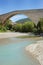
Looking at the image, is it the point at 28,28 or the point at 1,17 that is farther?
the point at 1,17

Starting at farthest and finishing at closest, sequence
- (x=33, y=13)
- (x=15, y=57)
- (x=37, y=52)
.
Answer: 1. (x=33, y=13)
2. (x=37, y=52)
3. (x=15, y=57)

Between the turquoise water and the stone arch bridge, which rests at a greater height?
the stone arch bridge

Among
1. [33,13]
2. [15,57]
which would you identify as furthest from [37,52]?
[33,13]

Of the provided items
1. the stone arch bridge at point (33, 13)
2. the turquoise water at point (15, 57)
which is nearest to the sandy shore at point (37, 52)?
the turquoise water at point (15, 57)

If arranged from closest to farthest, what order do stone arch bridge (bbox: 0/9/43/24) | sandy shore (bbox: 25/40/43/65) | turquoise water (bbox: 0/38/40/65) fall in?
1. turquoise water (bbox: 0/38/40/65)
2. sandy shore (bbox: 25/40/43/65)
3. stone arch bridge (bbox: 0/9/43/24)

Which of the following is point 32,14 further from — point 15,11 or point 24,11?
point 15,11

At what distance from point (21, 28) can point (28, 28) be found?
9.99 feet

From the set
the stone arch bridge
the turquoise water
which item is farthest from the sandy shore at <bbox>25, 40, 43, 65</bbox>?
the stone arch bridge

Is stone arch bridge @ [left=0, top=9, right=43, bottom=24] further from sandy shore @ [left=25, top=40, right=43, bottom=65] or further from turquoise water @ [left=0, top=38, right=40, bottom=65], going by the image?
sandy shore @ [left=25, top=40, right=43, bottom=65]

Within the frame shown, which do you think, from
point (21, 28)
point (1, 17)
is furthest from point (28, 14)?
point (1, 17)

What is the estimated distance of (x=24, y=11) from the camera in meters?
45.0

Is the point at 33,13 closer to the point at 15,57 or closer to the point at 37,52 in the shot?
the point at 37,52

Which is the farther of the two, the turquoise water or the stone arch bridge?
the stone arch bridge

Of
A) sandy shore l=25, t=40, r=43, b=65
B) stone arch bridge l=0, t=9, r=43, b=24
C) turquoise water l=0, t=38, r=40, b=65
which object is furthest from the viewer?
stone arch bridge l=0, t=9, r=43, b=24
